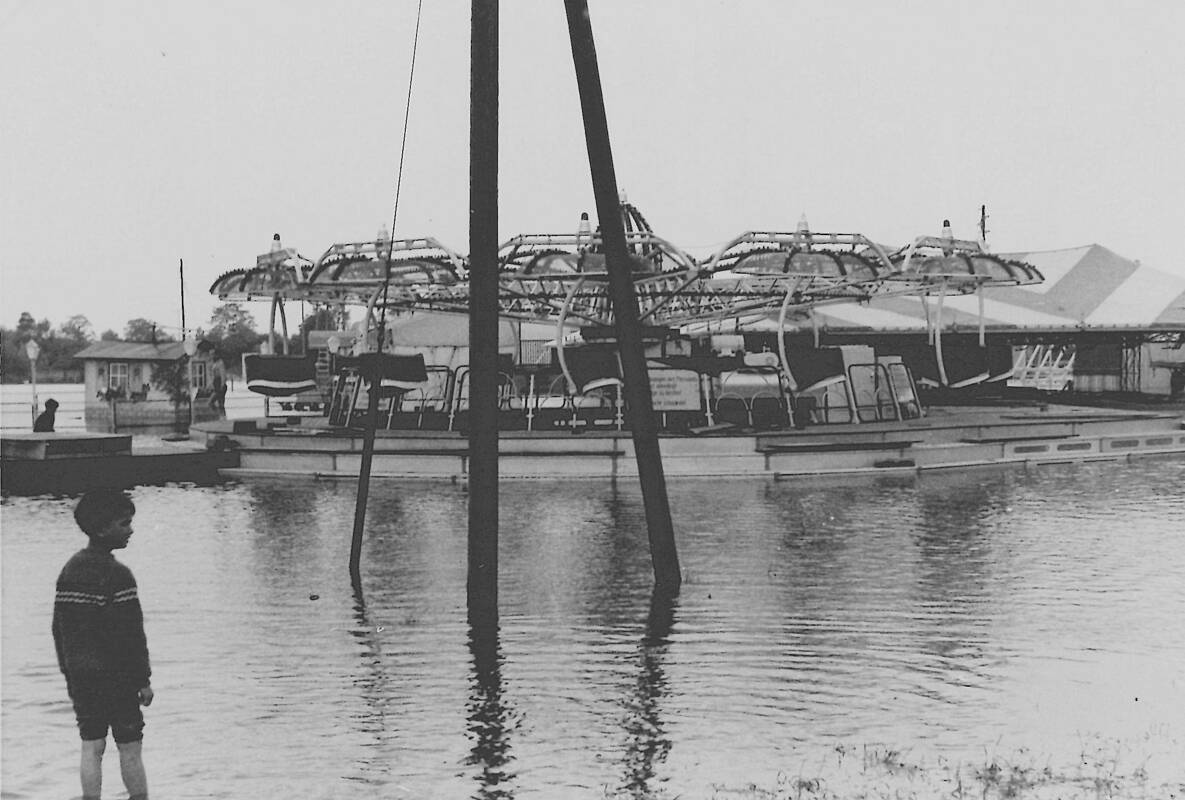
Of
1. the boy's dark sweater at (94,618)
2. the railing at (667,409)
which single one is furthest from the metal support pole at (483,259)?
the railing at (667,409)

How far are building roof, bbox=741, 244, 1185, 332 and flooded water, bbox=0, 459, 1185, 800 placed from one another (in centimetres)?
3045

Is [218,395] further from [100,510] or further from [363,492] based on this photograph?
[100,510]

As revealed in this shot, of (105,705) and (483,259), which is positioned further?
(483,259)

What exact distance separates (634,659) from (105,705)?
3.51m

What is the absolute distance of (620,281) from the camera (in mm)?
9344

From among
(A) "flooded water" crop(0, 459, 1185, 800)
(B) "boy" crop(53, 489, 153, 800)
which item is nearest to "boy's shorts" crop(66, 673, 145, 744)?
(B) "boy" crop(53, 489, 153, 800)

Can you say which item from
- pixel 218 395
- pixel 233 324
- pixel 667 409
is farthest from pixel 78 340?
pixel 667 409

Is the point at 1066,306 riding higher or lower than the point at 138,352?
higher

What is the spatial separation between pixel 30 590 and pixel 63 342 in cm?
8309

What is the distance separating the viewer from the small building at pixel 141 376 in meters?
43.6

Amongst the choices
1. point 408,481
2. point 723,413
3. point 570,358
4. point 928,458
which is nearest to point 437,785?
point 408,481

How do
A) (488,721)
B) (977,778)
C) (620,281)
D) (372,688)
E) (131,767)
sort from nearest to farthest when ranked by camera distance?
(131,767) → (977,778) → (488,721) → (372,688) → (620,281)

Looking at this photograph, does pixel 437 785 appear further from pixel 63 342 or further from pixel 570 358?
pixel 63 342

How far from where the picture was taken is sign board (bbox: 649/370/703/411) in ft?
75.8
